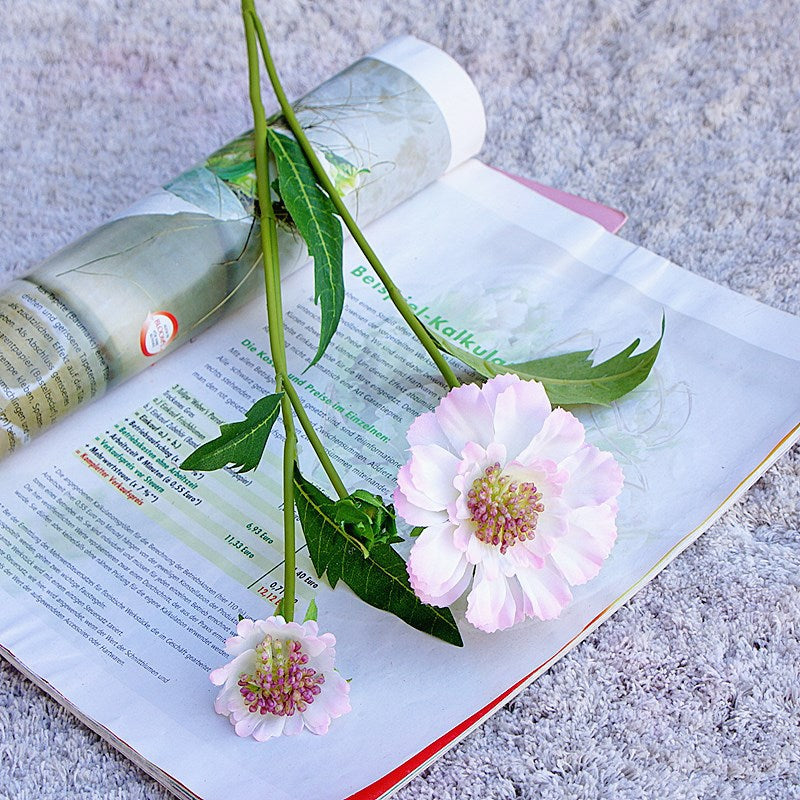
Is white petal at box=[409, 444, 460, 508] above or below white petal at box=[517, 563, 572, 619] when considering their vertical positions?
above

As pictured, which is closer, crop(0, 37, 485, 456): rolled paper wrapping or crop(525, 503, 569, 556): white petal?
crop(525, 503, 569, 556): white petal

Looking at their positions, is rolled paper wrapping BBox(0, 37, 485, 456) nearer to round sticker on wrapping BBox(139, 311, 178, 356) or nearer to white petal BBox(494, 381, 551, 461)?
round sticker on wrapping BBox(139, 311, 178, 356)

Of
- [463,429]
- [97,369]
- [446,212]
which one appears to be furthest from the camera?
[446,212]

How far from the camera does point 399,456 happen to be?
481 mm

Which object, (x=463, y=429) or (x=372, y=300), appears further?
(x=372, y=300)

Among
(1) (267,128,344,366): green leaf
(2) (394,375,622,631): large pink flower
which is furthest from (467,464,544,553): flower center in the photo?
(1) (267,128,344,366): green leaf

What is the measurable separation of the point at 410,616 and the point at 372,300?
195 millimetres

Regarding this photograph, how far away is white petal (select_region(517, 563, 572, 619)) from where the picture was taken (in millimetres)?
385

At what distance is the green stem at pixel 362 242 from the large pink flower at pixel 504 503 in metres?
0.05

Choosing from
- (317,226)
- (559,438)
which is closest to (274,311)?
(317,226)

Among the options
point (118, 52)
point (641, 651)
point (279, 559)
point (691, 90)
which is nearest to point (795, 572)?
point (641, 651)

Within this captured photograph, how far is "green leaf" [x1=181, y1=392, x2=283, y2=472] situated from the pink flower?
63 millimetres

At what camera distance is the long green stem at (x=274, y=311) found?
396 millimetres

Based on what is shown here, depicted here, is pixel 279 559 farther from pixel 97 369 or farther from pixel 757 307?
pixel 757 307
